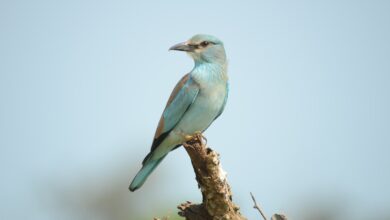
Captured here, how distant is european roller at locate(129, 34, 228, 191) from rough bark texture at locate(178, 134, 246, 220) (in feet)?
4.23

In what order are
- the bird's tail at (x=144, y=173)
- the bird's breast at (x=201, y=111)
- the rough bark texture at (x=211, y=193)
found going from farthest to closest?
1. the bird's tail at (x=144, y=173)
2. the bird's breast at (x=201, y=111)
3. the rough bark texture at (x=211, y=193)

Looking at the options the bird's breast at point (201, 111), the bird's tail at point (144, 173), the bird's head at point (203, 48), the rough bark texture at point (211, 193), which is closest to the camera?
the rough bark texture at point (211, 193)

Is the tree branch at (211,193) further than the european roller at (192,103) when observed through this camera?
No

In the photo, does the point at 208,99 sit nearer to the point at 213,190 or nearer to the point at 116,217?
the point at 213,190

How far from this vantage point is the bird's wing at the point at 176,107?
7.09 meters

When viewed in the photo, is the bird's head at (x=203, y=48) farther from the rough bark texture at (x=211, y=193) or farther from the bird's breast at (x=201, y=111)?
the rough bark texture at (x=211, y=193)

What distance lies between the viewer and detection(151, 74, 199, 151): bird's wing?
709 cm

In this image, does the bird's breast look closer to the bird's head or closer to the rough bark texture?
the bird's head

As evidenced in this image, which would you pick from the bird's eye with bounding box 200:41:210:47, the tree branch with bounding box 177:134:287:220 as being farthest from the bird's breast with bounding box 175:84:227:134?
the tree branch with bounding box 177:134:287:220

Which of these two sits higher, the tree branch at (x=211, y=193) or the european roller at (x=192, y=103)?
the european roller at (x=192, y=103)

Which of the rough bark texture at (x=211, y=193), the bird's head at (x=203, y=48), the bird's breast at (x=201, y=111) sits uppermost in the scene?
the bird's head at (x=203, y=48)

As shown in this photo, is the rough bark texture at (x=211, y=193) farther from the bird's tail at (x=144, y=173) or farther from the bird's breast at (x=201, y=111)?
the bird's tail at (x=144, y=173)

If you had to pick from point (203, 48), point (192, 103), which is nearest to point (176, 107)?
point (192, 103)

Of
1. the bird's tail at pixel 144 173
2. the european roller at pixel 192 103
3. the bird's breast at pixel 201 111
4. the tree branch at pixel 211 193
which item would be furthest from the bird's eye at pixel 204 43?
the tree branch at pixel 211 193
